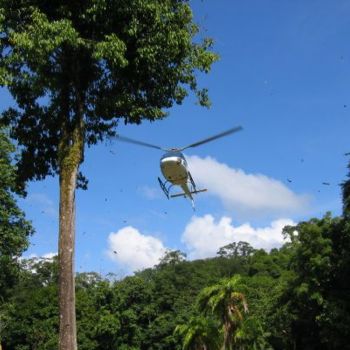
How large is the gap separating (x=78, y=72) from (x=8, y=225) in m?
18.4

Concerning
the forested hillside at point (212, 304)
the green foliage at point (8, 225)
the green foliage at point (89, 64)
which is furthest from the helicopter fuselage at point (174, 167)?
the forested hillside at point (212, 304)

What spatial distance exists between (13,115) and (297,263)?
27419 millimetres

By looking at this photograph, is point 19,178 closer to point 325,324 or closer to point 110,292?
point 325,324

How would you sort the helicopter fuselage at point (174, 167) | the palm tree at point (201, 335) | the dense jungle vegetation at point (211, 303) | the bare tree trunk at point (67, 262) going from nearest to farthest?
the bare tree trunk at point (67, 262), the helicopter fuselage at point (174, 167), the dense jungle vegetation at point (211, 303), the palm tree at point (201, 335)

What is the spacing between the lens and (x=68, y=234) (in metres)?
10.1

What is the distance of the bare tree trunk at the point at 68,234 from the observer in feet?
31.7

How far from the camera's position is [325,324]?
33125 mm

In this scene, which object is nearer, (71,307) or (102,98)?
(71,307)

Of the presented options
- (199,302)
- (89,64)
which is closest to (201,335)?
(199,302)

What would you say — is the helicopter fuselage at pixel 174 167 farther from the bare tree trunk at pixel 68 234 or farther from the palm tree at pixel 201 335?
the palm tree at pixel 201 335

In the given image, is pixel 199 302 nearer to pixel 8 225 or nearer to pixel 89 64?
pixel 8 225

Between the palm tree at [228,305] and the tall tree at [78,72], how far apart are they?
2145 centimetres

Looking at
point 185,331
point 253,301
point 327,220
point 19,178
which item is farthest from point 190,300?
point 19,178

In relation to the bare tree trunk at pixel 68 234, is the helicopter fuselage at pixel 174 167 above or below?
above
